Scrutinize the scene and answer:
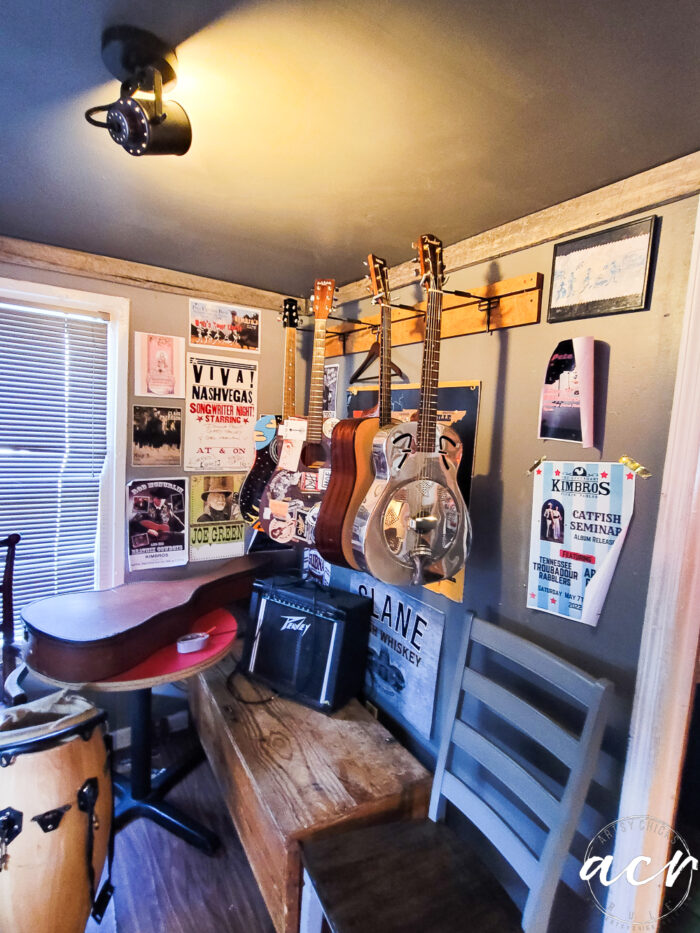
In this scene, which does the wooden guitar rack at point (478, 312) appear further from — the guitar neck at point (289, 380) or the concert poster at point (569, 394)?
the guitar neck at point (289, 380)

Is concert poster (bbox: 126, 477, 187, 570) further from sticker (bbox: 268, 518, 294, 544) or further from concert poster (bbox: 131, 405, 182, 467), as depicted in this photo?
sticker (bbox: 268, 518, 294, 544)

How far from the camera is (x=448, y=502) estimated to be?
1271 mm

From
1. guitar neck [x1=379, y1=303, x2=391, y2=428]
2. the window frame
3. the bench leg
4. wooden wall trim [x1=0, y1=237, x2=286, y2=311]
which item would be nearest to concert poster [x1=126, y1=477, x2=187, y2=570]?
the window frame

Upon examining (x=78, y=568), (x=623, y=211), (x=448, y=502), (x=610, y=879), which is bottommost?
(x=610, y=879)

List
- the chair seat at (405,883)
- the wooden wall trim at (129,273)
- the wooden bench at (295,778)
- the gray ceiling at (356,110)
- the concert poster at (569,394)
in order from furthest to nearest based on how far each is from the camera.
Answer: the wooden wall trim at (129,273)
the wooden bench at (295,778)
the concert poster at (569,394)
the chair seat at (405,883)
the gray ceiling at (356,110)

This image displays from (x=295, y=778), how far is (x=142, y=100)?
1718 mm

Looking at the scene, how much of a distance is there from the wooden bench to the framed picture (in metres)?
1.45

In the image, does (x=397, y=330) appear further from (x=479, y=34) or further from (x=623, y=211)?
(x=479, y=34)

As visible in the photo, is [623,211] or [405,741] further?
[405,741]

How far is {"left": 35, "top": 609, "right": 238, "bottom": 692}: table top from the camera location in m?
1.42

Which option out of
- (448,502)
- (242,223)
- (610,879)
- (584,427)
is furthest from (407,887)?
(242,223)

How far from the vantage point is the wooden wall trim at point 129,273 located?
166 cm

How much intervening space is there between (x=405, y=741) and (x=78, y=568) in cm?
154

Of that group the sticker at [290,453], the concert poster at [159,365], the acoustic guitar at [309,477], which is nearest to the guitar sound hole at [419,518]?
the acoustic guitar at [309,477]
